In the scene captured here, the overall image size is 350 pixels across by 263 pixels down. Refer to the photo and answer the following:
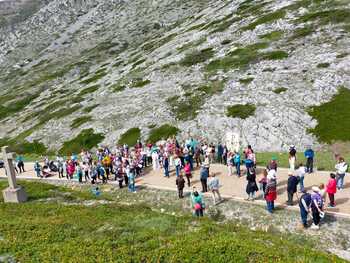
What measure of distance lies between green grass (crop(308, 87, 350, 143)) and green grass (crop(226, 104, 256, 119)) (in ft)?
23.7

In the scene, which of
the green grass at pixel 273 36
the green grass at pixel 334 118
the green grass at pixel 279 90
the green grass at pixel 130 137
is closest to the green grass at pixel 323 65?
the green grass at pixel 334 118

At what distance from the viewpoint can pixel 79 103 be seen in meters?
77.8

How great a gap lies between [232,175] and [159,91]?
3395cm

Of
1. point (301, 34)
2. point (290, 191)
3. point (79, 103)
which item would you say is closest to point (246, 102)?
point (301, 34)

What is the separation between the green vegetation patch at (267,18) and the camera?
Answer: 78081 millimetres

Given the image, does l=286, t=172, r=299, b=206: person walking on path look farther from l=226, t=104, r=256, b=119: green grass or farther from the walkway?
l=226, t=104, r=256, b=119: green grass

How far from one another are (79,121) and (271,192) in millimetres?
47867

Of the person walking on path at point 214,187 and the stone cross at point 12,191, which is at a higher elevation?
the stone cross at point 12,191

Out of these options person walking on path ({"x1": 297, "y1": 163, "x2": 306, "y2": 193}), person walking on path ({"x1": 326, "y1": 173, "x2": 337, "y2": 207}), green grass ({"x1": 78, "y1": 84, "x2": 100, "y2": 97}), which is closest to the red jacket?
person walking on path ({"x1": 326, "y1": 173, "x2": 337, "y2": 207})

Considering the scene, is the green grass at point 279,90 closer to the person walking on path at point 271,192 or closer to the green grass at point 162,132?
the green grass at point 162,132

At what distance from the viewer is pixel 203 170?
30.7 meters

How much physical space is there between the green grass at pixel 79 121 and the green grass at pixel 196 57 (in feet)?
69.4

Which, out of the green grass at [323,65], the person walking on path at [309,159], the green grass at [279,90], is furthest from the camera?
the green grass at [323,65]

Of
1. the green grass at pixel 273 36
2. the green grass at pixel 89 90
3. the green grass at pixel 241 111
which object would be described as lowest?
the green grass at pixel 241 111
